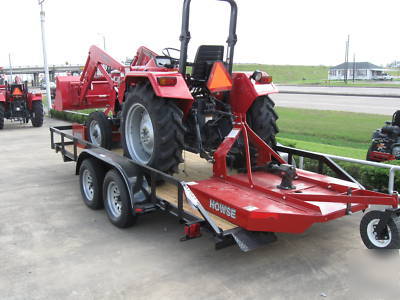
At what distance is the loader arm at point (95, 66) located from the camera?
22.6 feet

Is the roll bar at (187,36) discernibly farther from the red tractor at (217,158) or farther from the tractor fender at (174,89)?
the tractor fender at (174,89)

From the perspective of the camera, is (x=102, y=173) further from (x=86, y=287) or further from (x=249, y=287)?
(x=249, y=287)

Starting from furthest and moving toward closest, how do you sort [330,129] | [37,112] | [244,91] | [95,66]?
[37,112]
[330,129]
[95,66]
[244,91]

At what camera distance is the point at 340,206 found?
13.1 feet

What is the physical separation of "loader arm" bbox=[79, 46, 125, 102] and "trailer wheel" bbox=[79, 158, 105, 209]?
70.0 inches

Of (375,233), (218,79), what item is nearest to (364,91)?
(218,79)

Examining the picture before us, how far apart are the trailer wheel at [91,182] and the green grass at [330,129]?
→ 3.76 m

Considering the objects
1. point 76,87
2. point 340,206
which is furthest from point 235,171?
point 76,87

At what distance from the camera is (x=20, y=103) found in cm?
1555

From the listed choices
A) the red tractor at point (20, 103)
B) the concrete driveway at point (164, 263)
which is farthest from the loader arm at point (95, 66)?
the red tractor at point (20, 103)

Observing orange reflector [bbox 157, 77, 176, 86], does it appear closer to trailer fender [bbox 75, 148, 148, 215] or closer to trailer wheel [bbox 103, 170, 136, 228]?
trailer fender [bbox 75, 148, 148, 215]

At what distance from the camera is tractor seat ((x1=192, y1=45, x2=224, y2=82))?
4.94 m

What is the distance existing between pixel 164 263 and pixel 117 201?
4.36ft

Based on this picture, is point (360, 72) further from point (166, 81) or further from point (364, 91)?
point (166, 81)
